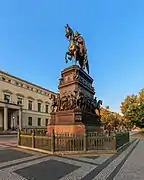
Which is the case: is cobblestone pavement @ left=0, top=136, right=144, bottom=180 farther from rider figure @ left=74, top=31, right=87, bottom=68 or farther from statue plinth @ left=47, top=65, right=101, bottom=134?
rider figure @ left=74, top=31, right=87, bottom=68

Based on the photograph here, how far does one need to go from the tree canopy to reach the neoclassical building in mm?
21976

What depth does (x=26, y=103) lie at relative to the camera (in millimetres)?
61781

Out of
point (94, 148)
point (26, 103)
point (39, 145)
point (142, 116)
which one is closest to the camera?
point (94, 148)

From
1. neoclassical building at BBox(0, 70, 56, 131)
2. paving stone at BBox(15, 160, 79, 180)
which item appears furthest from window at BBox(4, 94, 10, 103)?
paving stone at BBox(15, 160, 79, 180)

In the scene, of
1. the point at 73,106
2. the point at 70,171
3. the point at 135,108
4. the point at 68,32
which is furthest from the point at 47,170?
the point at 135,108

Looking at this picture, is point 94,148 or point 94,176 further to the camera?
point 94,148

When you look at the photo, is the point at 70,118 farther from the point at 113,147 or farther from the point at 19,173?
the point at 19,173

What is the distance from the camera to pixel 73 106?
1772cm

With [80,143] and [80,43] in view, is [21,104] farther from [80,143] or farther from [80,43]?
[80,143]

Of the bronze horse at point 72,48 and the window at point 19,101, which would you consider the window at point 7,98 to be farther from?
the bronze horse at point 72,48

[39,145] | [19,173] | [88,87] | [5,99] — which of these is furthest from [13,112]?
[19,173]

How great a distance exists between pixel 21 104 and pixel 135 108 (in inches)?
1115

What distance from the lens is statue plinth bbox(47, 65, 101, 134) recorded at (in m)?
17.2

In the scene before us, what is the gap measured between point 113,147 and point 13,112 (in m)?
45.5
